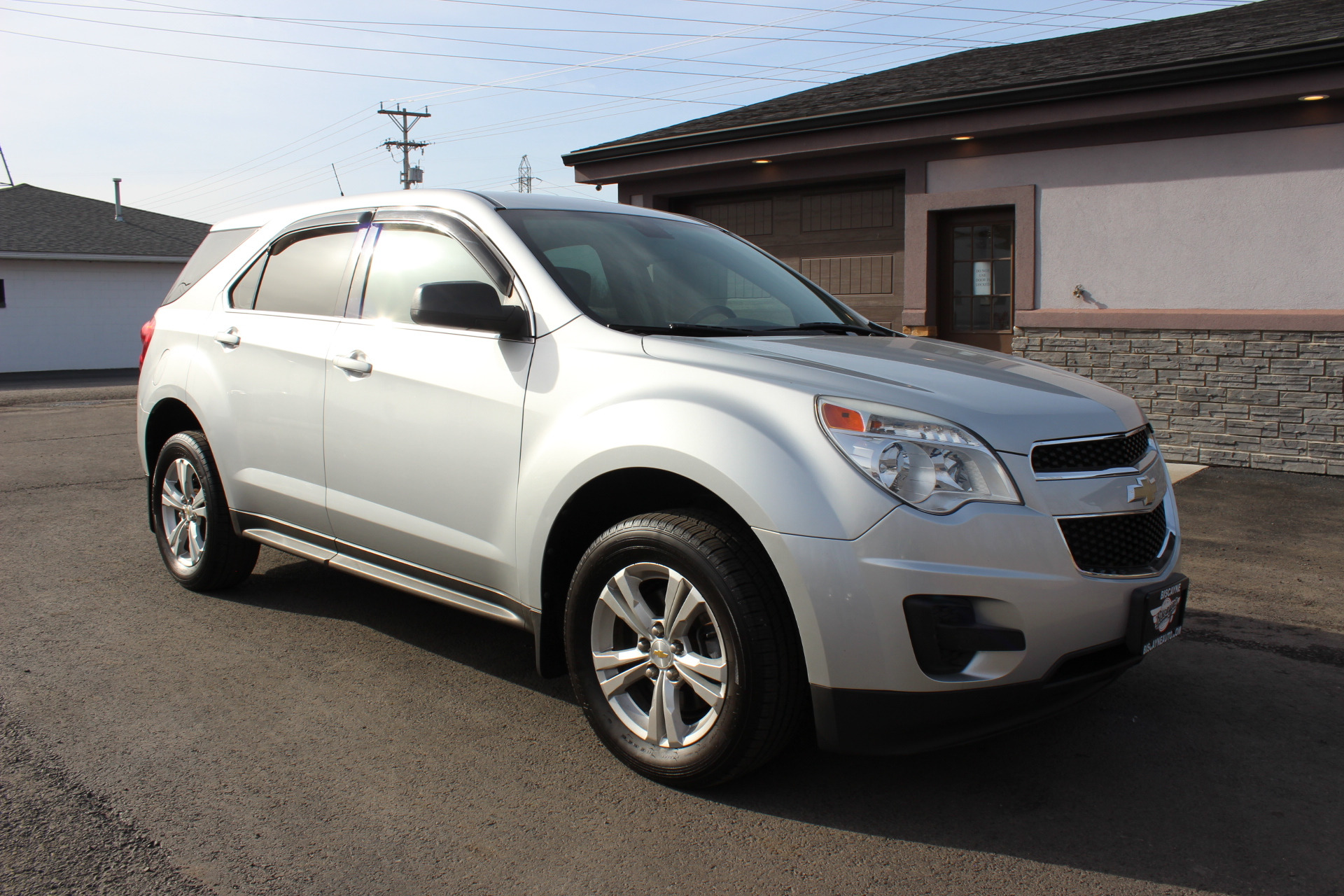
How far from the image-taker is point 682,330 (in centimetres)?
347

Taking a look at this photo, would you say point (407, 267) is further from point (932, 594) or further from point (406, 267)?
point (932, 594)

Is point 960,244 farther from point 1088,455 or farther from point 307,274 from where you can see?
point 1088,455

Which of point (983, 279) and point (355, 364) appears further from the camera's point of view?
point (983, 279)

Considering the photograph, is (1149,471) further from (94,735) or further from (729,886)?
(94,735)

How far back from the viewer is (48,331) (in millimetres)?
27500

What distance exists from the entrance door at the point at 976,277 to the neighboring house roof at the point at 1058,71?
1.21 metres

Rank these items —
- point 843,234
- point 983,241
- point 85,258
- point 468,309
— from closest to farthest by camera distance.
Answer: point 468,309 < point 983,241 < point 843,234 < point 85,258

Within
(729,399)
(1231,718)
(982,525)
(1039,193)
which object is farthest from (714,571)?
(1039,193)

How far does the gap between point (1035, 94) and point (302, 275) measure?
23.8ft

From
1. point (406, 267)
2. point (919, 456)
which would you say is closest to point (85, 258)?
point (406, 267)

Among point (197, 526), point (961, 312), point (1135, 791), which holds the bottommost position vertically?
point (1135, 791)

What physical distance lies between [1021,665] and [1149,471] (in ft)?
2.91

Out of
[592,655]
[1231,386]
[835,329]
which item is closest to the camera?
[592,655]

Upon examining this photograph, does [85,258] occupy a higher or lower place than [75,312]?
higher
